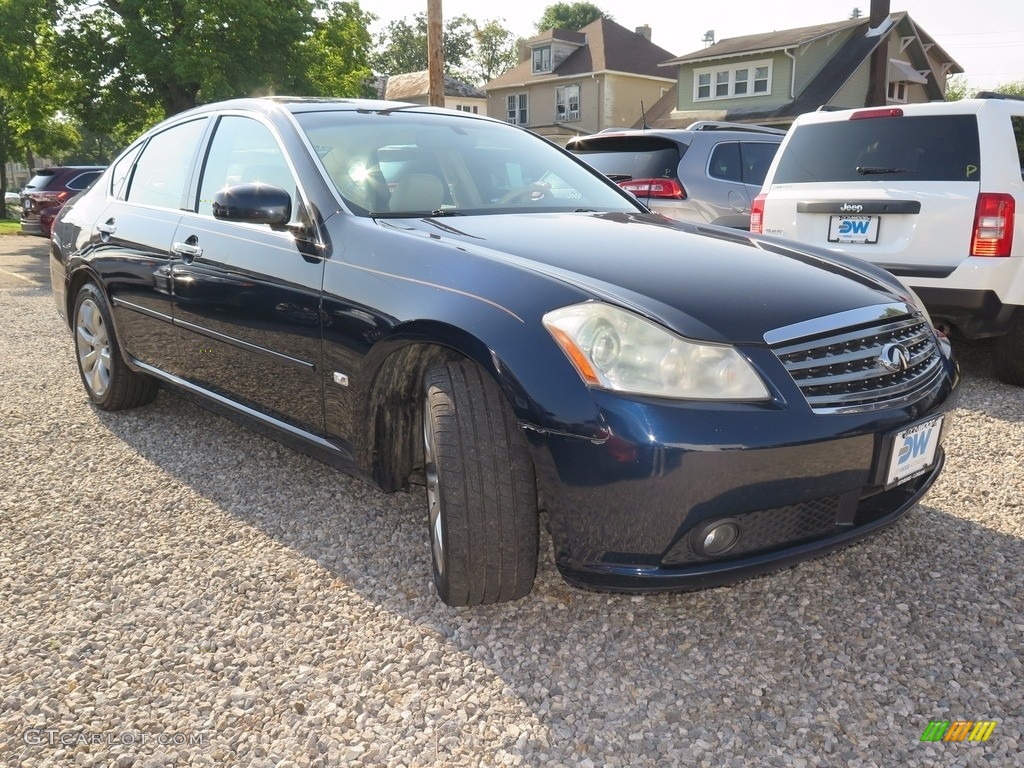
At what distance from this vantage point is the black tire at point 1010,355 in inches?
209


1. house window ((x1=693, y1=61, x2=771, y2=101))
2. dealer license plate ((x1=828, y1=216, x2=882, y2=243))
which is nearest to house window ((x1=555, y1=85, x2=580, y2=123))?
house window ((x1=693, y1=61, x2=771, y2=101))

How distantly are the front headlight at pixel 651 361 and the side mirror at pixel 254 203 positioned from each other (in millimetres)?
1378

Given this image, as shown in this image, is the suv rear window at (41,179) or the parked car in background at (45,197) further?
the suv rear window at (41,179)

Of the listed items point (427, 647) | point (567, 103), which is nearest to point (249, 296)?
point (427, 647)

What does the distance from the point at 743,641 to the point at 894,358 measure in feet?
3.09

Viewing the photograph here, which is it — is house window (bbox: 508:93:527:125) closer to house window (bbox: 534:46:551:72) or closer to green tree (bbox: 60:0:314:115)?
house window (bbox: 534:46:551:72)

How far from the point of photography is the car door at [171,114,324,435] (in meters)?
3.12

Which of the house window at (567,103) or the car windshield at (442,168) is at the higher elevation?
the house window at (567,103)

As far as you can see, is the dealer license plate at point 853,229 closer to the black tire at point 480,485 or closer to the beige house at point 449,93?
the black tire at point 480,485

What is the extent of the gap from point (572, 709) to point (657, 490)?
617 millimetres

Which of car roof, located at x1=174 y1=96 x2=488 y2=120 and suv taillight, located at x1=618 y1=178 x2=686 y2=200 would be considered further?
suv taillight, located at x1=618 y1=178 x2=686 y2=200

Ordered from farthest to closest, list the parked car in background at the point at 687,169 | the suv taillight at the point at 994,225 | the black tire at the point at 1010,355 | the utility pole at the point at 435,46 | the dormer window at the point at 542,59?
the dormer window at the point at 542,59
the utility pole at the point at 435,46
the parked car in background at the point at 687,169
the black tire at the point at 1010,355
the suv taillight at the point at 994,225

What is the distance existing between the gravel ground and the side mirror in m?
1.19
